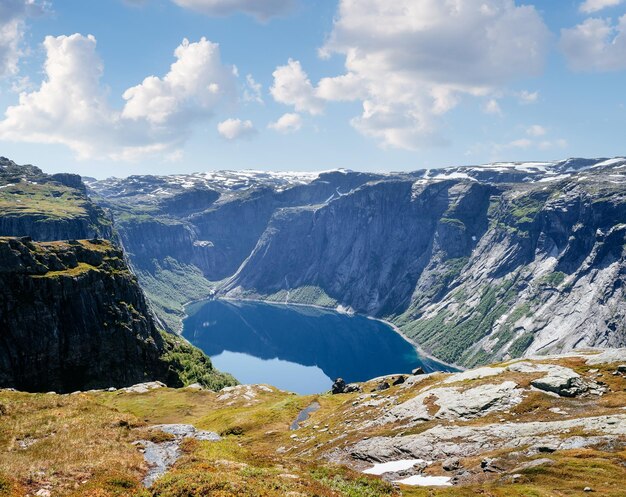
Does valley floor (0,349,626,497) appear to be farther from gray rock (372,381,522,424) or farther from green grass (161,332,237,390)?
green grass (161,332,237,390)

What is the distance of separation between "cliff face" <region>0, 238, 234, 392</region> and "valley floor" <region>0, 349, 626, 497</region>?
5938 centimetres

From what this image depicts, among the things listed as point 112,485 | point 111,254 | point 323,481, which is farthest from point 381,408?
point 111,254

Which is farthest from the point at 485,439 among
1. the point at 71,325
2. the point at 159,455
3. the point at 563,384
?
the point at 71,325

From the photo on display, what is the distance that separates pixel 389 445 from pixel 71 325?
10494cm

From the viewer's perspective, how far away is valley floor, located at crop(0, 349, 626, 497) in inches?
1264

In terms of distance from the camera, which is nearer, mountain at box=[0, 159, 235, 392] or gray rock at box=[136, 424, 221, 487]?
gray rock at box=[136, 424, 221, 487]

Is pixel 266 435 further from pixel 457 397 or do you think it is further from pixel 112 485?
pixel 112 485

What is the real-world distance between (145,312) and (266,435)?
9229 cm

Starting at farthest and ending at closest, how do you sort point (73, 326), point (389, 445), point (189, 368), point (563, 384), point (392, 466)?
point (189, 368), point (73, 326), point (563, 384), point (389, 445), point (392, 466)

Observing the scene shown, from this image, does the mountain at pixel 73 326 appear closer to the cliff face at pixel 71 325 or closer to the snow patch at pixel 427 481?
the cliff face at pixel 71 325

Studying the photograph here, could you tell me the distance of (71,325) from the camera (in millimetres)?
125562

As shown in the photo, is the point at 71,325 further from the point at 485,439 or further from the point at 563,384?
the point at 563,384

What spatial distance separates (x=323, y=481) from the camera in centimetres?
3562

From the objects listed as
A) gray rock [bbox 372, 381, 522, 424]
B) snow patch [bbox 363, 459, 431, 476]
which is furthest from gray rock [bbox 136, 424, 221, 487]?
gray rock [bbox 372, 381, 522, 424]
